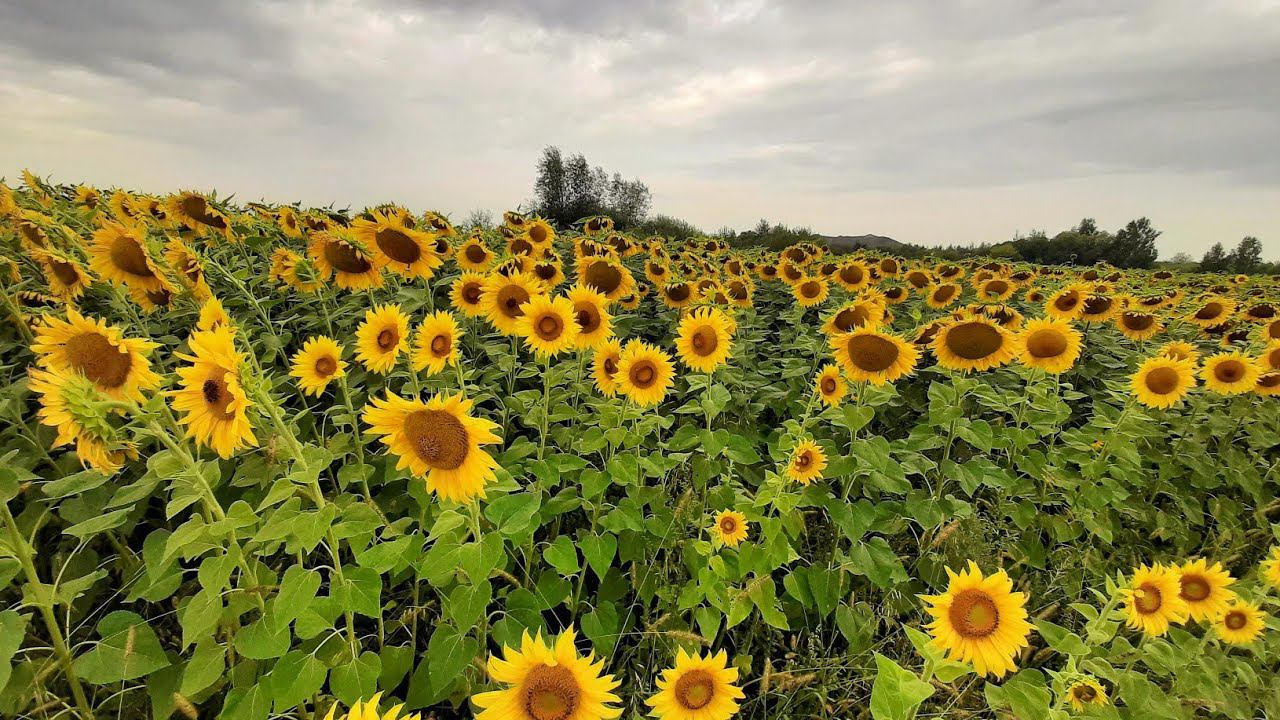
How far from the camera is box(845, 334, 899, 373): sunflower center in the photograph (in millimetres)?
3119

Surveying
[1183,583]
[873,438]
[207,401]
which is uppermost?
[207,401]

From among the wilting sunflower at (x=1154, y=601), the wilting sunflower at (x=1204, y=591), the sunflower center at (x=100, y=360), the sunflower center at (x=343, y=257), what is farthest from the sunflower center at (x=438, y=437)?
the wilting sunflower at (x=1204, y=591)

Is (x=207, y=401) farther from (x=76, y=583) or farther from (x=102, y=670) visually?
(x=102, y=670)

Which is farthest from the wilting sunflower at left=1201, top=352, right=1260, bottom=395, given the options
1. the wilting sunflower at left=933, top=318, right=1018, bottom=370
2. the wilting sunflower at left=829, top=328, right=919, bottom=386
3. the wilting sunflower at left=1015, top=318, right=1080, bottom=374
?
the wilting sunflower at left=829, top=328, right=919, bottom=386

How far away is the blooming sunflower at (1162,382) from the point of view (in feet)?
12.2

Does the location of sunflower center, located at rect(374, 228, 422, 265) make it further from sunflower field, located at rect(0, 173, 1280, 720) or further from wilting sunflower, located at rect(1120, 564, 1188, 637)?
wilting sunflower, located at rect(1120, 564, 1188, 637)

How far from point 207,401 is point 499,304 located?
174 cm

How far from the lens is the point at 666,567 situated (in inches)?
118

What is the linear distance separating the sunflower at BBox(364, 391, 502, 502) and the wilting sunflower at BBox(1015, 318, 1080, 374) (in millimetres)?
3509

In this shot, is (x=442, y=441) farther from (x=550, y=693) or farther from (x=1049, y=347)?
(x=1049, y=347)

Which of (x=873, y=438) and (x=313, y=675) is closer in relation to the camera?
(x=313, y=675)

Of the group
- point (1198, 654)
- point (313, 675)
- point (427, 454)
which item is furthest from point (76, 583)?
point (1198, 654)

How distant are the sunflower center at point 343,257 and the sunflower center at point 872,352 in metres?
3.14

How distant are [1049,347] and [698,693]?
336cm
